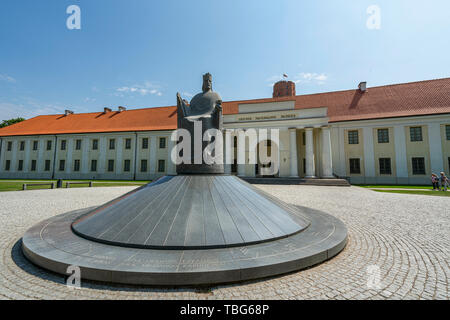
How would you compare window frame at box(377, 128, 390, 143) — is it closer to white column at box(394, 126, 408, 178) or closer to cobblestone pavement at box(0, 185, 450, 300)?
white column at box(394, 126, 408, 178)

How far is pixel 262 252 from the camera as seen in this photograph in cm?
329

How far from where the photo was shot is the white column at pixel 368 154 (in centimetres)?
2644

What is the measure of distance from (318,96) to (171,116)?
85.7 feet

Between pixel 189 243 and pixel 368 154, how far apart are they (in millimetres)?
30587

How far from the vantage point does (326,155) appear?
25.7 metres

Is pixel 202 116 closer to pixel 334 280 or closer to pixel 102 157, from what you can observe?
pixel 334 280

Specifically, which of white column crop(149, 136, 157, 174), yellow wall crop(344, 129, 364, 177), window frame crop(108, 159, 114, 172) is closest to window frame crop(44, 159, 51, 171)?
window frame crop(108, 159, 114, 172)

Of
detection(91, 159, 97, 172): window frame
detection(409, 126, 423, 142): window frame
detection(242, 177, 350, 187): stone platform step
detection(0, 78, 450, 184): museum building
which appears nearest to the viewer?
detection(242, 177, 350, 187): stone platform step

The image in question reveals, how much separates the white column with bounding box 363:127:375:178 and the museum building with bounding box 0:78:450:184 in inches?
4.3

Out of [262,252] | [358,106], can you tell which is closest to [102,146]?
[262,252]

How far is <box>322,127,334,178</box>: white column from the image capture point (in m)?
Result: 25.3

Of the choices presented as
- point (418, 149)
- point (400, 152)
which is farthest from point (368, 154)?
point (418, 149)

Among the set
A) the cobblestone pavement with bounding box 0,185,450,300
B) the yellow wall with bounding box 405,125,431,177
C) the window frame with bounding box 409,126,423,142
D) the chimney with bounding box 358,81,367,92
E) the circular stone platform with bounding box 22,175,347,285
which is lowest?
the cobblestone pavement with bounding box 0,185,450,300
